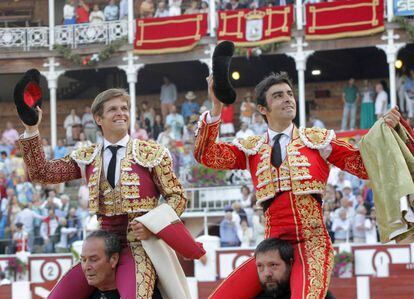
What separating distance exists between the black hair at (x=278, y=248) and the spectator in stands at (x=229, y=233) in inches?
372

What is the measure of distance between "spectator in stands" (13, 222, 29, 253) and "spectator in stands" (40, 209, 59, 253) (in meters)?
0.26

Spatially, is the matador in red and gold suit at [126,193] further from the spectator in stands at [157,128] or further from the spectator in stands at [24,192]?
the spectator in stands at [157,128]

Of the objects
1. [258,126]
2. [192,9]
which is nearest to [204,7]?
[192,9]

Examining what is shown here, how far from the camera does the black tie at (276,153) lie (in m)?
5.72

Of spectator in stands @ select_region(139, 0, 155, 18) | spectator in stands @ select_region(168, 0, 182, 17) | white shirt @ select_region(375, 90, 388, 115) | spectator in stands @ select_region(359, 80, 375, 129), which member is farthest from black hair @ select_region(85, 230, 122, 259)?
spectator in stands @ select_region(139, 0, 155, 18)

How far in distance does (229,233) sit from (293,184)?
9499mm

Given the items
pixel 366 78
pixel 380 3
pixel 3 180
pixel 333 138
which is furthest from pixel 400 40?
pixel 333 138

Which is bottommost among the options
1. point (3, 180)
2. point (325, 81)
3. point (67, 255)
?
point (67, 255)

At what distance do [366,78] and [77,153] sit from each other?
60.8 feet

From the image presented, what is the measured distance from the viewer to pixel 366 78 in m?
24.0

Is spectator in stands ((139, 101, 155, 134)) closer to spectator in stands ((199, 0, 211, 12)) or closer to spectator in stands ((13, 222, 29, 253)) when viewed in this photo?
spectator in stands ((199, 0, 211, 12))

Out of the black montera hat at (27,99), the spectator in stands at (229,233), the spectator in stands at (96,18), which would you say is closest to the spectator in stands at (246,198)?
the spectator in stands at (229,233)

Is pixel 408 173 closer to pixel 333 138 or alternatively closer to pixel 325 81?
pixel 333 138

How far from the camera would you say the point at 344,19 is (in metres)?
21.0
